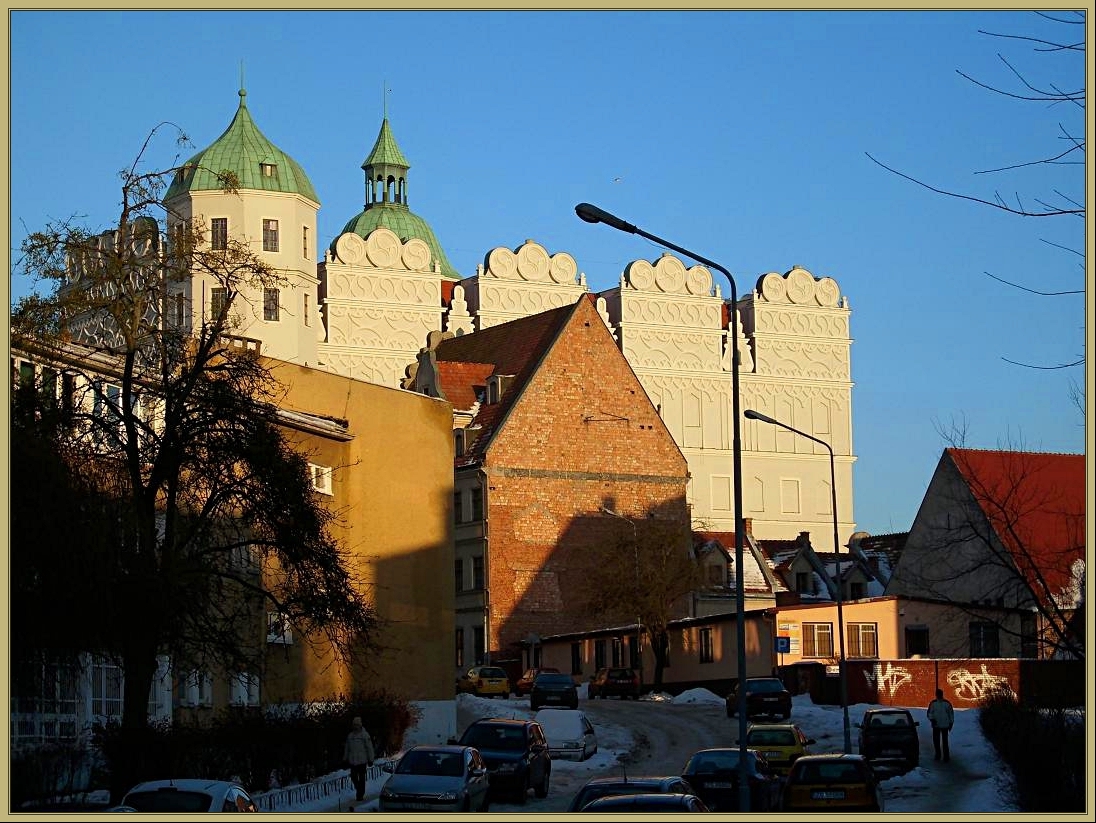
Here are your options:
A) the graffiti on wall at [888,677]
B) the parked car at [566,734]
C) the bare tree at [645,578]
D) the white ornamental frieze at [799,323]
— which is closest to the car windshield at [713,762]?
the parked car at [566,734]

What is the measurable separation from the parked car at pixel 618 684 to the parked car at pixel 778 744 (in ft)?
91.6

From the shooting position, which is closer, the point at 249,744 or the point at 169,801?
the point at 169,801

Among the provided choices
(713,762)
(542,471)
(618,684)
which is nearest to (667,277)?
(542,471)

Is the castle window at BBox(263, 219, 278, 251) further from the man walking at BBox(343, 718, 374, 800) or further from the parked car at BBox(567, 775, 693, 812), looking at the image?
the parked car at BBox(567, 775, 693, 812)

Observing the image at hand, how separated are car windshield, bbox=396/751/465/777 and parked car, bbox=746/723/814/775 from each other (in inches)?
377

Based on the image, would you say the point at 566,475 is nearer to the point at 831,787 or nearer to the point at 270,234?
the point at 270,234

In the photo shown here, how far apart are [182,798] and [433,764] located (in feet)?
30.4

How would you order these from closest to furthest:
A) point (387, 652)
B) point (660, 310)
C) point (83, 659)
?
point (83, 659)
point (387, 652)
point (660, 310)

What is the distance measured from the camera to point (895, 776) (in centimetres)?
4200

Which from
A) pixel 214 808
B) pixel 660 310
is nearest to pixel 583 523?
pixel 660 310

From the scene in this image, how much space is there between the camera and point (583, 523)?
85.6 metres

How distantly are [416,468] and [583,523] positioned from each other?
3318 centimetres

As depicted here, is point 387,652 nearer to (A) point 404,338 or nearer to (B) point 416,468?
(B) point 416,468

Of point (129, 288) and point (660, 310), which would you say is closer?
point (129, 288)
